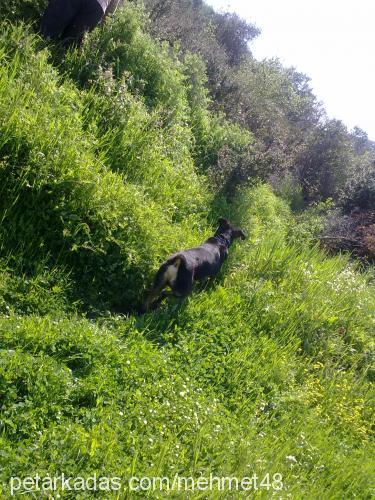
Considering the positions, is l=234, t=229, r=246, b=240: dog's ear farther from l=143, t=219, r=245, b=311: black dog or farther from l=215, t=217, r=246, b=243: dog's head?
l=143, t=219, r=245, b=311: black dog

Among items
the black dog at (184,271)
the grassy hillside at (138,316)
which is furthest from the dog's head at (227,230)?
the black dog at (184,271)

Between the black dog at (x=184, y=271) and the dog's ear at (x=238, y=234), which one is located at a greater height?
the dog's ear at (x=238, y=234)

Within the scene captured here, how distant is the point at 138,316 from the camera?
598 centimetres

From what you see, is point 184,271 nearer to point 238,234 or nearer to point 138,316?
point 138,316

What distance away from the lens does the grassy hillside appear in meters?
4.23

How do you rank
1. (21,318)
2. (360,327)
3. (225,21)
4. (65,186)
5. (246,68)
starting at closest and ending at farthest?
1. (21,318)
2. (65,186)
3. (360,327)
4. (246,68)
5. (225,21)

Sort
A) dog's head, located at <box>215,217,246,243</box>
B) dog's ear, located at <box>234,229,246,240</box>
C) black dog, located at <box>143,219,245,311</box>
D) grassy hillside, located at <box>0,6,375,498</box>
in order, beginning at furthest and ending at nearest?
dog's ear, located at <box>234,229,246,240</box>, dog's head, located at <box>215,217,246,243</box>, black dog, located at <box>143,219,245,311</box>, grassy hillside, located at <box>0,6,375,498</box>

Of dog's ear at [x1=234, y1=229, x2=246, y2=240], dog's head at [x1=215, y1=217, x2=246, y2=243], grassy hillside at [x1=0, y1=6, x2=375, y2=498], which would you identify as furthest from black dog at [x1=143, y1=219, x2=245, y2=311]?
dog's ear at [x1=234, y1=229, x2=246, y2=240]

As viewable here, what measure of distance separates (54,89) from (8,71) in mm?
613

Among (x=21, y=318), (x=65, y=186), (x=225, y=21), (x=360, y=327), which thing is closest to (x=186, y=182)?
(x=65, y=186)

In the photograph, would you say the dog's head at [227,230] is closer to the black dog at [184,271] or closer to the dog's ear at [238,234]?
the dog's ear at [238,234]

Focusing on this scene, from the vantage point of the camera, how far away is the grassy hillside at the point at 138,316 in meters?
4.23

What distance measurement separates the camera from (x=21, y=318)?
4793 millimetres

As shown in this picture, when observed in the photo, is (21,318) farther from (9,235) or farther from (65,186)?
(65,186)
